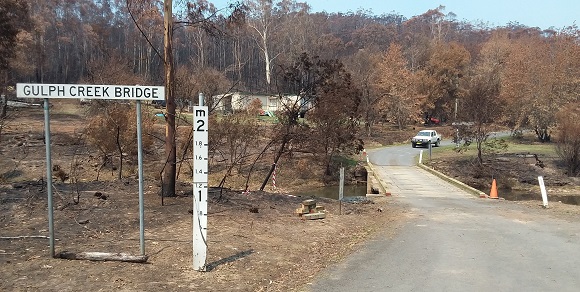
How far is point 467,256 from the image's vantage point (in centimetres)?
886

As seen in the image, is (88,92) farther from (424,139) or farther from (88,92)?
(424,139)

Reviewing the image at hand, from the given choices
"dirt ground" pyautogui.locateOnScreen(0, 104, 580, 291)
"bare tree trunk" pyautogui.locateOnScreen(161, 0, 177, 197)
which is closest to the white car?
"dirt ground" pyautogui.locateOnScreen(0, 104, 580, 291)

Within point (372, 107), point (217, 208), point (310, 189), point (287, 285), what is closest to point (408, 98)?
point (372, 107)

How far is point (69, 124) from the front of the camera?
144ft

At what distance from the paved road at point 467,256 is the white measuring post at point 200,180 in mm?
1592

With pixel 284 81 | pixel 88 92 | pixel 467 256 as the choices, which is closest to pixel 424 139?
pixel 284 81

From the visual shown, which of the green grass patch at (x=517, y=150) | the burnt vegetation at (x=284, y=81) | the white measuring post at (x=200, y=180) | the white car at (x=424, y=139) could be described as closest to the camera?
the white measuring post at (x=200, y=180)

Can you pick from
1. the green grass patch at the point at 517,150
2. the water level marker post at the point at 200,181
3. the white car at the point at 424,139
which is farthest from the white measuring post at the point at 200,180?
the white car at the point at 424,139

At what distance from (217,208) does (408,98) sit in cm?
5606

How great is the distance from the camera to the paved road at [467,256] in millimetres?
7035

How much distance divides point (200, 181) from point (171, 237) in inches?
92.3

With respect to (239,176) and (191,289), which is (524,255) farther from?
(239,176)

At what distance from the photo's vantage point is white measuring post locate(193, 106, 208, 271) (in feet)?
22.5

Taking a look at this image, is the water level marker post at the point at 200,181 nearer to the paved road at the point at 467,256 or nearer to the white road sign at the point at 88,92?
the white road sign at the point at 88,92
